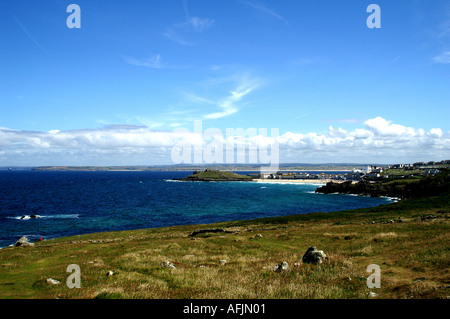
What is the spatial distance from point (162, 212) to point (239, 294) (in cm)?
8044

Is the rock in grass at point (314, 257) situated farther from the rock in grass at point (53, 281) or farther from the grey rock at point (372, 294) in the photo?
the rock in grass at point (53, 281)

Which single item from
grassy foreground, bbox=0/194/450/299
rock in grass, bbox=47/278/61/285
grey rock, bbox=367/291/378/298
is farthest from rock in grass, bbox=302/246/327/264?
rock in grass, bbox=47/278/61/285

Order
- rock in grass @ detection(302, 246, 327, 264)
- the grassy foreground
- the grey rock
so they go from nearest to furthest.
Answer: the grey rock
the grassy foreground
rock in grass @ detection(302, 246, 327, 264)

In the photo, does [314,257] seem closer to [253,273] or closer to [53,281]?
[253,273]

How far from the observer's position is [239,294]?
1602 centimetres

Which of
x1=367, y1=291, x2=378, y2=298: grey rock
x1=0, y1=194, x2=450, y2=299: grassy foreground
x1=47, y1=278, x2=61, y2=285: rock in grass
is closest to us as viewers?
x1=367, y1=291, x2=378, y2=298: grey rock

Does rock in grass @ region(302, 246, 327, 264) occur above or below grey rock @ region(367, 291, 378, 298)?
below

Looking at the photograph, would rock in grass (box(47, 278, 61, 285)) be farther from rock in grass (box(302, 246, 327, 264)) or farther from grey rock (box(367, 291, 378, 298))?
grey rock (box(367, 291, 378, 298))

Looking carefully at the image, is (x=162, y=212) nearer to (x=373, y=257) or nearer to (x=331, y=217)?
(x=331, y=217)

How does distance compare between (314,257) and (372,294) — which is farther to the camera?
(314,257)

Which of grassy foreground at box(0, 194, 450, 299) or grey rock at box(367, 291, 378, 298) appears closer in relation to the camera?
grey rock at box(367, 291, 378, 298)

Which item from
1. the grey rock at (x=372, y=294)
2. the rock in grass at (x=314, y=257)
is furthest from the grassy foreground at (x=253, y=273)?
the rock in grass at (x=314, y=257)

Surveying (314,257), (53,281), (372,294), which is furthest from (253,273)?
(53,281)
